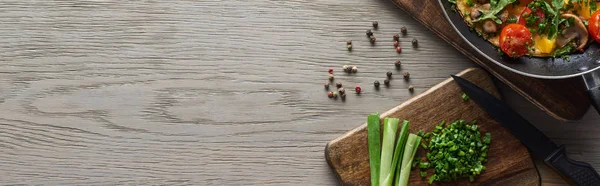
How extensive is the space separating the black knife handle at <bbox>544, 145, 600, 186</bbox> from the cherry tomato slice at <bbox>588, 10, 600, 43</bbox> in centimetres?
42

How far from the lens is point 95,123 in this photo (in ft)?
9.02

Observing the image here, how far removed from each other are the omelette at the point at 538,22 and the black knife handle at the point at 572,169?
0.38 metres

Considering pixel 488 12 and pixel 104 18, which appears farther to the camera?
pixel 104 18

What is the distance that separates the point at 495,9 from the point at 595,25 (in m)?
0.32

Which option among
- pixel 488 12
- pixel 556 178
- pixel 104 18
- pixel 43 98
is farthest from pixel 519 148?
A: pixel 43 98

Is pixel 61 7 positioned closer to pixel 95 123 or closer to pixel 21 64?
pixel 21 64

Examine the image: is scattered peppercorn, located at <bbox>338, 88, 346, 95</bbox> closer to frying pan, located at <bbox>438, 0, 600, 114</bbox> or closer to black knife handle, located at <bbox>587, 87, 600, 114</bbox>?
frying pan, located at <bbox>438, 0, 600, 114</bbox>

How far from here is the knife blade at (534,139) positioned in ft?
8.25

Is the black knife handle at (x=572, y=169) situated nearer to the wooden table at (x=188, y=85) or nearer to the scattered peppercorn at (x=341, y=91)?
the wooden table at (x=188, y=85)

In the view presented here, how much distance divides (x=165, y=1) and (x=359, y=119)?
87 cm

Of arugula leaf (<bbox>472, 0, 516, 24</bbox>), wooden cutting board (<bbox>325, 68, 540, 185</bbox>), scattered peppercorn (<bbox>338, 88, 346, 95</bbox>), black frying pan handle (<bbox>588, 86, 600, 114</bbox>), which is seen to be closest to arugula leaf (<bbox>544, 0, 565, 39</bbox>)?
arugula leaf (<bbox>472, 0, 516, 24</bbox>)

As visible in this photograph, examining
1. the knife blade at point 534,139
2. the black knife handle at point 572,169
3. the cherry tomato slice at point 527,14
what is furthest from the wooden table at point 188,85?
the black knife handle at point 572,169

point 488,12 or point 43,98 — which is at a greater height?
point 488,12

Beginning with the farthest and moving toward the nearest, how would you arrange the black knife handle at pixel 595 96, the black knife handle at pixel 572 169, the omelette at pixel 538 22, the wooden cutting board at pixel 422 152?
the wooden cutting board at pixel 422 152, the black knife handle at pixel 572 169, the omelette at pixel 538 22, the black knife handle at pixel 595 96
